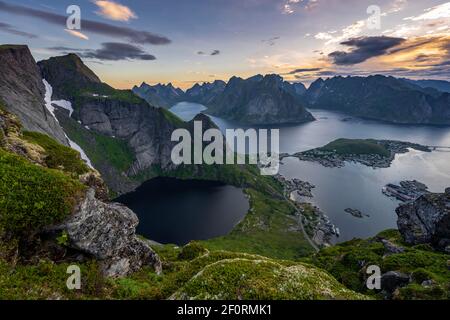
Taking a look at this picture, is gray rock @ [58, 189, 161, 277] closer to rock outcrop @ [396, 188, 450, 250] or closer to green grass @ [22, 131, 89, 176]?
green grass @ [22, 131, 89, 176]

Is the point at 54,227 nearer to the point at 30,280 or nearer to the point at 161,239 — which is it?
the point at 30,280

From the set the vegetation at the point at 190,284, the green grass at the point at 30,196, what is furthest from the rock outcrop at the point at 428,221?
the green grass at the point at 30,196

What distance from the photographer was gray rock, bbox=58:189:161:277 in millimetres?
26234

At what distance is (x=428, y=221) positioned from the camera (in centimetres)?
6675

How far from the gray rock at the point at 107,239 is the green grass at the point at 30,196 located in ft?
4.83

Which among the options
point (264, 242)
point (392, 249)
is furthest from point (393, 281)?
point (264, 242)

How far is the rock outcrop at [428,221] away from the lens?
202 ft

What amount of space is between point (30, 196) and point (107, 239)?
8.65 metres

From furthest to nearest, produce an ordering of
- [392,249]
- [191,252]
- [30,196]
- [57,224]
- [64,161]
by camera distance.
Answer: [392,249]
[191,252]
[64,161]
[57,224]
[30,196]

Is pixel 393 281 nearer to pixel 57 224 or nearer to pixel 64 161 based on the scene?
pixel 57 224

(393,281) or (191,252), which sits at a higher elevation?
(191,252)
